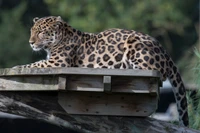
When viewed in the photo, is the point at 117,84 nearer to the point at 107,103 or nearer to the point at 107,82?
the point at 107,82

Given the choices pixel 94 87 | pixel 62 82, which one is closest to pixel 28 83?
pixel 62 82

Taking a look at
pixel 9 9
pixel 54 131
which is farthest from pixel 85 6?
pixel 54 131

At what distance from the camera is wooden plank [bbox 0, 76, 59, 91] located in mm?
8281

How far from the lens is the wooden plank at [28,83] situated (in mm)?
8281

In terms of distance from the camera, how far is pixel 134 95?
27.8ft

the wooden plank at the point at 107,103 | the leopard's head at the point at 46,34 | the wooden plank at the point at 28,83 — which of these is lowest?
the wooden plank at the point at 107,103

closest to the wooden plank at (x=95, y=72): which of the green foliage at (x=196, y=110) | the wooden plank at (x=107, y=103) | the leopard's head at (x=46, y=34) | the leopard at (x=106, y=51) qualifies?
the wooden plank at (x=107, y=103)

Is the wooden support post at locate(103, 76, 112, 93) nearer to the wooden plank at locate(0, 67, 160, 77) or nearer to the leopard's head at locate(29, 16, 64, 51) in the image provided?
the wooden plank at locate(0, 67, 160, 77)

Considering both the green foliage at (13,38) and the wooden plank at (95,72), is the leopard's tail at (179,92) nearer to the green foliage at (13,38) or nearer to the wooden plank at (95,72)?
the wooden plank at (95,72)

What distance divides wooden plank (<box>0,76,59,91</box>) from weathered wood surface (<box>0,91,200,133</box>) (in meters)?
0.15

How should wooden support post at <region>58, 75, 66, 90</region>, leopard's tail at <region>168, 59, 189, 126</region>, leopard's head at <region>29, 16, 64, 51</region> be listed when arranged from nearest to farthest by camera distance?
1. wooden support post at <region>58, 75, 66, 90</region>
2. leopard's tail at <region>168, 59, 189, 126</region>
3. leopard's head at <region>29, 16, 64, 51</region>

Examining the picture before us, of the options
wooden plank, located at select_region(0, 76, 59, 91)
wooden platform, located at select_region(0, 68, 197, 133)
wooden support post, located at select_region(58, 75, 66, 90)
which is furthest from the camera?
wooden platform, located at select_region(0, 68, 197, 133)

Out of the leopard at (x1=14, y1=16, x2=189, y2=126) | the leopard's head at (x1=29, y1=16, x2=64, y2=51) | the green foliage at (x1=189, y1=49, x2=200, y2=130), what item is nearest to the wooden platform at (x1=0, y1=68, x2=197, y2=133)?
the leopard at (x1=14, y1=16, x2=189, y2=126)

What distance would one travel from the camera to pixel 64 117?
852 cm
